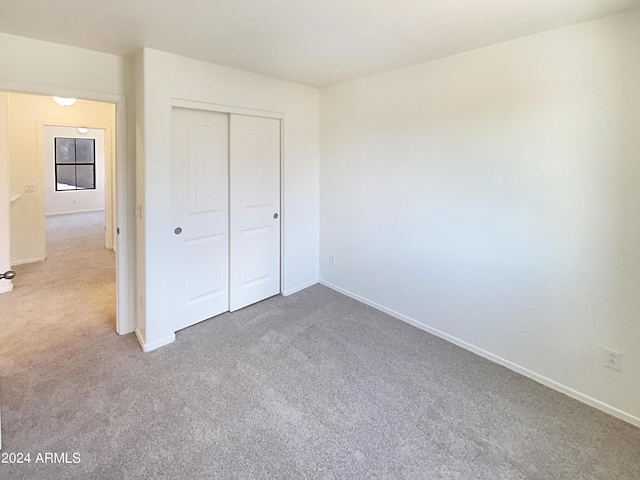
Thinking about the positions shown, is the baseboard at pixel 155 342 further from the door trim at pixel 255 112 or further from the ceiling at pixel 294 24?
the ceiling at pixel 294 24

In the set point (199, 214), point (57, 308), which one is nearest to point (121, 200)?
point (199, 214)

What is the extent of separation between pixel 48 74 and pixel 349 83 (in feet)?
8.24

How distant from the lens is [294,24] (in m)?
2.11

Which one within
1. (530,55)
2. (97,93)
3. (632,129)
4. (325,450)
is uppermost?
(530,55)

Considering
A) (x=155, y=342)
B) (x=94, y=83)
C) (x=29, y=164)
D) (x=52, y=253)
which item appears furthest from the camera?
(x=52, y=253)

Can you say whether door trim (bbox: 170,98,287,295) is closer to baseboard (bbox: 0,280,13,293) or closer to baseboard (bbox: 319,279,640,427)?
baseboard (bbox: 319,279,640,427)

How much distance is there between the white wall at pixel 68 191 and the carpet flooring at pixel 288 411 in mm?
7470

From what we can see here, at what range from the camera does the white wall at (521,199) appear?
201 cm

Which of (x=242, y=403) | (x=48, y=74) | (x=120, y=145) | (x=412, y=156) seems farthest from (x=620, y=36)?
(x=48, y=74)

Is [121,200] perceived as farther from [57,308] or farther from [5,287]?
[5,287]

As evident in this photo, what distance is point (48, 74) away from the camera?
95.2 inches

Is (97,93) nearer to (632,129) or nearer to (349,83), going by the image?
(349,83)

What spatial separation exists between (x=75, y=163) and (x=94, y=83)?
27.7ft

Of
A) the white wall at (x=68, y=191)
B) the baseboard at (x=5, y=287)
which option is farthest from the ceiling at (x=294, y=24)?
the white wall at (x=68, y=191)
